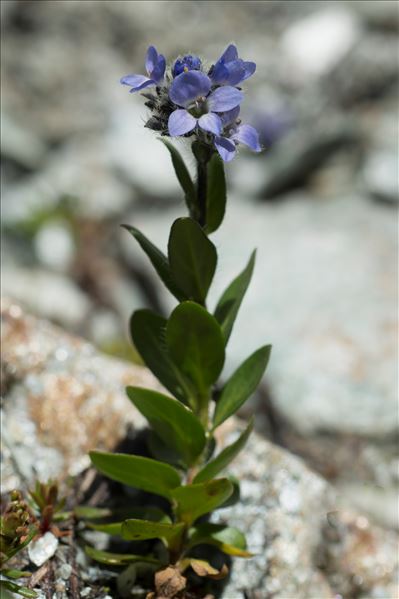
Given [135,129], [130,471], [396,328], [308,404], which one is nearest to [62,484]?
[130,471]

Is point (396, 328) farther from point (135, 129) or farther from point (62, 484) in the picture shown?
point (135, 129)

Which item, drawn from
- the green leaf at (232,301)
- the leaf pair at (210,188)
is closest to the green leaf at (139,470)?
the green leaf at (232,301)

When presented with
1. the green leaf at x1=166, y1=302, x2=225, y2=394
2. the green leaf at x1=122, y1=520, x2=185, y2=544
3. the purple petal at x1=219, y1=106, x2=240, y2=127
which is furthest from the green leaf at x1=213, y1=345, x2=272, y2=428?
the purple petal at x1=219, y1=106, x2=240, y2=127

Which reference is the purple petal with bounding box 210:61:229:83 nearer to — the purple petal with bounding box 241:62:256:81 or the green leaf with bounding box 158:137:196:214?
the purple petal with bounding box 241:62:256:81

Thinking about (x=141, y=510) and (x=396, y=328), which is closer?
(x=141, y=510)

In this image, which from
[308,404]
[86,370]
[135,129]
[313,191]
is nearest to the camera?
[86,370]

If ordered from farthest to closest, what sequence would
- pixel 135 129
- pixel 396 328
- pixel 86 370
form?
pixel 135 129 → pixel 396 328 → pixel 86 370
